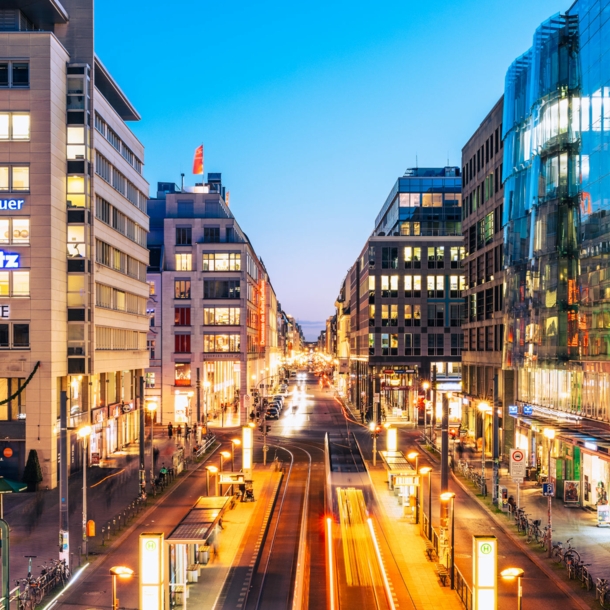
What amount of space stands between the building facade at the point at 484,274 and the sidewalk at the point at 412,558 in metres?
22.4

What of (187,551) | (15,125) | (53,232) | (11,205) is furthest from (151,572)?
(15,125)

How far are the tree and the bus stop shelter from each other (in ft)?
73.4

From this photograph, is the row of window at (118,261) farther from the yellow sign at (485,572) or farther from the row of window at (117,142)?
the yellow sign at (485,572)

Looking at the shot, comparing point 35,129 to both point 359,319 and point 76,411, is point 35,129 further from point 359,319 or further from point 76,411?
point 359,319

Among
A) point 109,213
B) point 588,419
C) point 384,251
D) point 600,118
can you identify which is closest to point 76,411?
point 109,213

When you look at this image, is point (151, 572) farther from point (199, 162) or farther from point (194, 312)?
point (199, 162)

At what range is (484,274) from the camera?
77438 mm

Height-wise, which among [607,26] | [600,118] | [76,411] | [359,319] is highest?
[607,26]

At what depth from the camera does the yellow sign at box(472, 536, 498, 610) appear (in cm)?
2305

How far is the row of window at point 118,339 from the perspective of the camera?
64.8 meters

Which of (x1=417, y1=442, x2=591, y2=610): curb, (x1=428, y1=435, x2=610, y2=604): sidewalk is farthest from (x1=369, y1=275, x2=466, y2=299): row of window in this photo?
(x1=417, y1=442, x2=591, y2=610): curb

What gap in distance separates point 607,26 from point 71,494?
44854mm

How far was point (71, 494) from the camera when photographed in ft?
174

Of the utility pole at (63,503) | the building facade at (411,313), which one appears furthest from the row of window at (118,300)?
the building facade at (411,313)
